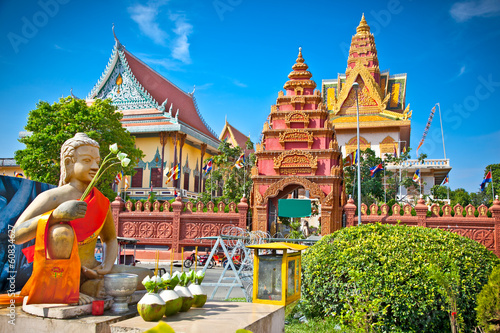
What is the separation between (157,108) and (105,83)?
4523 mm

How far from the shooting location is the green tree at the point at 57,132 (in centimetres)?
1903

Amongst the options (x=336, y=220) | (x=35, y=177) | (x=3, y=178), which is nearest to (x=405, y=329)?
(x=3, y=178)

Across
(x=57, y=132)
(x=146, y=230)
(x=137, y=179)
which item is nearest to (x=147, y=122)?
(x=137, y=179)

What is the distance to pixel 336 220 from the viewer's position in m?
18.2

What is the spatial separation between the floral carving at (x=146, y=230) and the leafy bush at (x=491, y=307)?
1659 cm

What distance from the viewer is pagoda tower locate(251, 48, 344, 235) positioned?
18109 mm

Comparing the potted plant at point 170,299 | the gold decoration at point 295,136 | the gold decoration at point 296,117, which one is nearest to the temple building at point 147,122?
Answer: the gold decoration at point 296,117

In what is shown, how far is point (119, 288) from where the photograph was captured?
3.79 metres

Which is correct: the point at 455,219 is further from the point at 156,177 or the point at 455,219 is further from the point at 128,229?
the point at 156,177

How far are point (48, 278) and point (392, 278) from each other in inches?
172

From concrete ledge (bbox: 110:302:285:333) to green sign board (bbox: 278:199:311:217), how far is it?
1437 cm

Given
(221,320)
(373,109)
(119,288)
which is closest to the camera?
(221,320)

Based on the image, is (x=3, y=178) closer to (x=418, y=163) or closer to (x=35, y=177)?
(x=35, y=177)

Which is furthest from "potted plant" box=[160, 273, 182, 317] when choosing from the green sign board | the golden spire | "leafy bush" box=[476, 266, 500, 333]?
the golden spire
